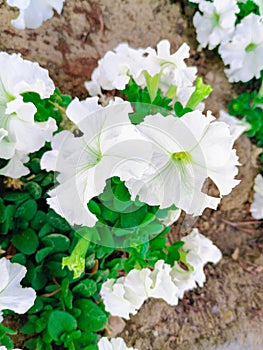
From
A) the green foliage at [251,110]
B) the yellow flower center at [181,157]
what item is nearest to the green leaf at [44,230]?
the yellow flower center at [181,157]

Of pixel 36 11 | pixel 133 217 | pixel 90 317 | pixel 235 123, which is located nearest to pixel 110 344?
pixel 90 317

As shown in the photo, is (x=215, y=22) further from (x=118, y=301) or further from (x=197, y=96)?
(x=118, y=301)

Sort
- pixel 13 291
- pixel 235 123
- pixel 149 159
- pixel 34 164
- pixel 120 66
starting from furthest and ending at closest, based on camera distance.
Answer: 1. pixel 235 123
2. pixel 34 164
3. pixel 120 66
4. pixel 13 291
5. pixel 149 159

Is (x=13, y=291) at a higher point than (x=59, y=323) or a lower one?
higher

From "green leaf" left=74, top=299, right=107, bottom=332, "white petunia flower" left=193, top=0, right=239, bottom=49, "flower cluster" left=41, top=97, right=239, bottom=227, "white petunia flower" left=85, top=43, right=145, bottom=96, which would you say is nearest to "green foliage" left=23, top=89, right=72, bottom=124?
"white petunia flower" left=85, top=43, right=145, bottom=96

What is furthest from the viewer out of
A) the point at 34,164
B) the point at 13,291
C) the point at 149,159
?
the point at 34,164

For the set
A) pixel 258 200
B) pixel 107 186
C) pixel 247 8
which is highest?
pixel 247 8

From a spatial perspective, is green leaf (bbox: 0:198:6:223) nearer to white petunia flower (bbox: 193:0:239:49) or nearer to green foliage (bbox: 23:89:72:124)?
green foliage (bbox: 23:89:72:124)
